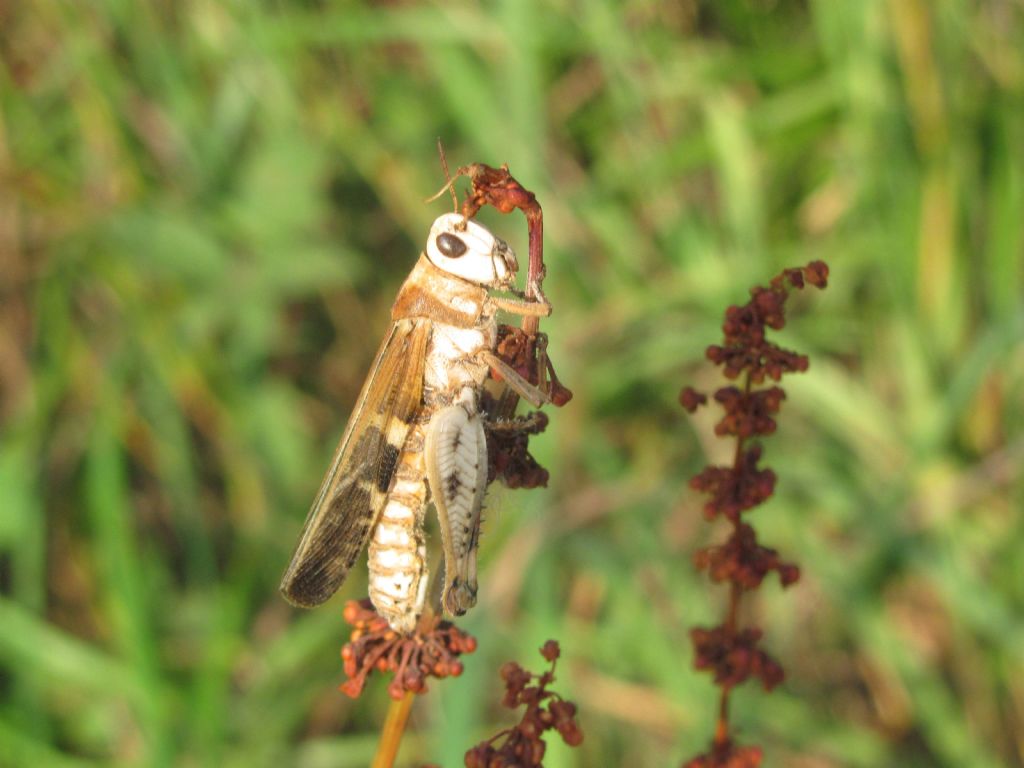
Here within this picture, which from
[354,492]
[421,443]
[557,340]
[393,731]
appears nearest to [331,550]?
[354,492]

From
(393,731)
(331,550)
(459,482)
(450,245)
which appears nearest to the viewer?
(393,731)

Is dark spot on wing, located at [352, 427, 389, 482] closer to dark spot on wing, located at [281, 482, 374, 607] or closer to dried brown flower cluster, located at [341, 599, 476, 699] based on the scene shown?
dark spot on wing, located at [281, 482, 374, 607]

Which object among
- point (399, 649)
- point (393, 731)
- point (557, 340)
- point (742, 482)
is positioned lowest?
point (393, 731)

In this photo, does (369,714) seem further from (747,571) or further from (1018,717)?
(747,571)

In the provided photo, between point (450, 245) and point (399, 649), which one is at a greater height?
point (450, 245)

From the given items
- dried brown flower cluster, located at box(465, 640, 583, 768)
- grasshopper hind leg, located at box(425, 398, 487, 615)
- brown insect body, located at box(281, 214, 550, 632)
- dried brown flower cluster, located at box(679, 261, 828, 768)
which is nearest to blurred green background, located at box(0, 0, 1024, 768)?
brown insect body, located at box(281, 214, 550, 632)

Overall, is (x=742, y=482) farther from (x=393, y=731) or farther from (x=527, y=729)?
(x=393, y=731)

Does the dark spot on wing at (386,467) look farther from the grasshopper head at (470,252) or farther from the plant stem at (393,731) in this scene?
the plant stem at (393,731)
